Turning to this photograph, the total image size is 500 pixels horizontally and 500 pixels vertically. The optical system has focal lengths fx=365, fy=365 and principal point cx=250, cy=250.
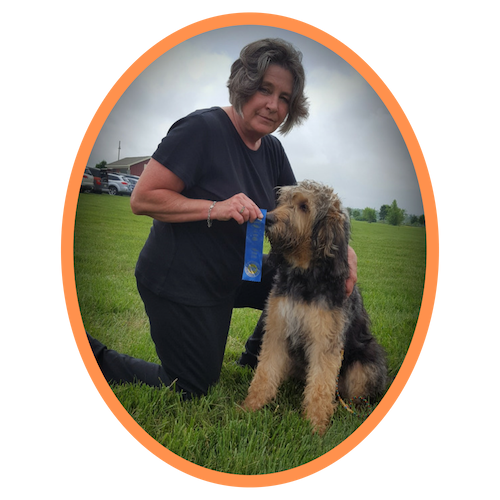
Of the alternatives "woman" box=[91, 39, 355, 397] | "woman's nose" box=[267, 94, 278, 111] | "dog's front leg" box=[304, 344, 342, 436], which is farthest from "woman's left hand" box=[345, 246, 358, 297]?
"woman's nose" box=[267, 94, 278, 111]

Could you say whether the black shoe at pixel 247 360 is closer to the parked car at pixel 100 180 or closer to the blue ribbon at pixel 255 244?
the blue ribbon at pixel 255 244

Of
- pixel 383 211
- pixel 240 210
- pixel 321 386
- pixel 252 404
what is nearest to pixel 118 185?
pixel 240 210

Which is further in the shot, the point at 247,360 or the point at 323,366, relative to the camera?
the point at 247,360

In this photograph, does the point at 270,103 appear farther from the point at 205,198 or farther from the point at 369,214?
the point at 369,214

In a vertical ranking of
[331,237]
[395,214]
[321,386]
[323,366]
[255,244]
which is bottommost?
[321,386]

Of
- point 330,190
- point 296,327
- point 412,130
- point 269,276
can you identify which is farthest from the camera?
point 269,276

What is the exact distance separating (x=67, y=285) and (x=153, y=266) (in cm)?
72

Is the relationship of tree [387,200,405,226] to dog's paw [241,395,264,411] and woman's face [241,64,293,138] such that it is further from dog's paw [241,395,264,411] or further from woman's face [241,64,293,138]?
dog's paw [241,395,264,411]

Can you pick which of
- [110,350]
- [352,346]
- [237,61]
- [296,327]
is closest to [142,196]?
[237,61]

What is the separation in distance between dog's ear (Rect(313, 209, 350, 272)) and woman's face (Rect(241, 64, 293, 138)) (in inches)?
32.9

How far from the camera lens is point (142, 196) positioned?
105 inches

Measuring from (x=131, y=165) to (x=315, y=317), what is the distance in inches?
70.3

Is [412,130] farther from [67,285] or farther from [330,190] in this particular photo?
[67,285]

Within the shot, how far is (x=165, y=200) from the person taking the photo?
2680mm
